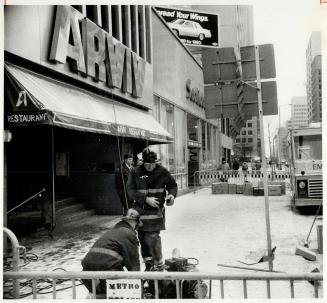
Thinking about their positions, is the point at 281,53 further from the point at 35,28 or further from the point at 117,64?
the point at 117,64

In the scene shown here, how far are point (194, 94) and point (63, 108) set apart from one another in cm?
1495

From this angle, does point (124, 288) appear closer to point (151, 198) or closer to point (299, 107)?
point (151, 198)

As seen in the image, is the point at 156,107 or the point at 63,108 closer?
the point at 63,108

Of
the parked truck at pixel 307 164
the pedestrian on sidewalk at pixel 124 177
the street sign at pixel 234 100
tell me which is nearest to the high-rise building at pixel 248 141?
the parked truck at pixel 307 164

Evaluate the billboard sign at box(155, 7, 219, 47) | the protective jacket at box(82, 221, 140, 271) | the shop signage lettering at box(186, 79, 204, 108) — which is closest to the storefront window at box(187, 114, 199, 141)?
the shop signage lettering at box(186, 79, 204, 108)

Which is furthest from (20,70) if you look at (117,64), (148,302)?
(148,302)

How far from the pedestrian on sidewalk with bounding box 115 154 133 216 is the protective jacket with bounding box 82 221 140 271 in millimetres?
4917

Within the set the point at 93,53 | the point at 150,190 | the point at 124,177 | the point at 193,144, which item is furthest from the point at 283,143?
the point at 150,190

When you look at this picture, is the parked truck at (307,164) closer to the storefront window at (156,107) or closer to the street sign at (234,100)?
the street sign at (234,100)

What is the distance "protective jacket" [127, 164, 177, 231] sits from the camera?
4.62 metres

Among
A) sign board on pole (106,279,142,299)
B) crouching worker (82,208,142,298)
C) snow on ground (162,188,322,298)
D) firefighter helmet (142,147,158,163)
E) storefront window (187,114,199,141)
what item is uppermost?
storefront window (187,114,199,141)

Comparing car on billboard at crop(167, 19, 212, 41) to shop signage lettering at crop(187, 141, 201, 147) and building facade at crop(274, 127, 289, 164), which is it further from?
shop signage lettering at crop(187, 141, 201, 147)

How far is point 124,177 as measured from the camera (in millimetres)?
8570

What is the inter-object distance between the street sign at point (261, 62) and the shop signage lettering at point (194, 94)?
553 inches
